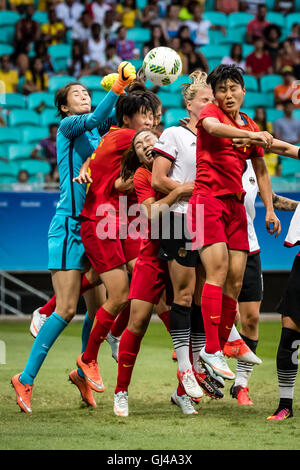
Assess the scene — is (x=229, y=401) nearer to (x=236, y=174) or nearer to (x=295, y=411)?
(x=295, y=411)

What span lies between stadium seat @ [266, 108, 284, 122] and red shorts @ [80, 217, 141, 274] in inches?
320

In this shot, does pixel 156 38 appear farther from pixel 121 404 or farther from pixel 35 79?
pixel 121 404

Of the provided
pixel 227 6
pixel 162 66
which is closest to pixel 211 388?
pixel 162 66

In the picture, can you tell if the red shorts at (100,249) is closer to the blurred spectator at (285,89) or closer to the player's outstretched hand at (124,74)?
the player's outstretched hand at (124,74)

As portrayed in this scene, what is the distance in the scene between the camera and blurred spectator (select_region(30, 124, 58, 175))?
11891 millimetres

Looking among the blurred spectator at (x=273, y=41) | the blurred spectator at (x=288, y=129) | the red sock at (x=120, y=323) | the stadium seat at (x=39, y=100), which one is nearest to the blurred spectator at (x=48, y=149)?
the stadium seat at (x=39, y=100)

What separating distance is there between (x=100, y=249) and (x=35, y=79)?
847 centimetres

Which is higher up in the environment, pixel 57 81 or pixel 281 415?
pixel 57 81

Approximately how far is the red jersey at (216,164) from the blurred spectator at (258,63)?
9687 mm

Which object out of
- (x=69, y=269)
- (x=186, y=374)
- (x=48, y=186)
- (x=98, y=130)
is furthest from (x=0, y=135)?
Result: (x=186, y=374)

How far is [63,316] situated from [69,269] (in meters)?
0.33

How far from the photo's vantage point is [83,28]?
1451 cm

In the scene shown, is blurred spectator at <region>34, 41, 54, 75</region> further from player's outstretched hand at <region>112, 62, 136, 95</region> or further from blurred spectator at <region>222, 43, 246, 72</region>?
player's outstretched hand at <region>112, 62, 136, 95</region>

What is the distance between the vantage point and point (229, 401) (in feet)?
20.2
